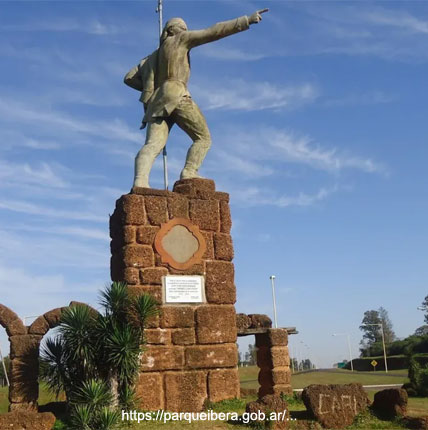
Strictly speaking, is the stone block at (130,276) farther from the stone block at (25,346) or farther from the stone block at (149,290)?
the stone block at (25,346)

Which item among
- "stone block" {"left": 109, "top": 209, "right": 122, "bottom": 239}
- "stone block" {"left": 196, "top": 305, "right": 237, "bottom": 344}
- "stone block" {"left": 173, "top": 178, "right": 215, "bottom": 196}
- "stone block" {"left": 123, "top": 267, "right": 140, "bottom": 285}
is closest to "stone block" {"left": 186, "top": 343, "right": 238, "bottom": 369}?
"stone block" {"left": 196, "top": 305, "right": 237, "bottom": 344}

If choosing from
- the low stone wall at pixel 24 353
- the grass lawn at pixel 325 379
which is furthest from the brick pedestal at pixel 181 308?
the grass lawn at pixel 325 379

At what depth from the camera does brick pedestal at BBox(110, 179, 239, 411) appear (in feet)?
29.6

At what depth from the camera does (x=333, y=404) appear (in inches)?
327

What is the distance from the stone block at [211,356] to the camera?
30.4ft

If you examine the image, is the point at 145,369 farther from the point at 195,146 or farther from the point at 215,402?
the point at 195,146

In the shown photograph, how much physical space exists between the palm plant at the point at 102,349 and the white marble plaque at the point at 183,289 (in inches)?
27.0

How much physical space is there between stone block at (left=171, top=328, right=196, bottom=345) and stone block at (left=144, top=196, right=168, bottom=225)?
1734mm

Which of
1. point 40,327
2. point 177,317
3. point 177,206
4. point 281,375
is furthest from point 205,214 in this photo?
point 281,375

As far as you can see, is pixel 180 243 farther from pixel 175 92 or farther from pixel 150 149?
pixel 175 92

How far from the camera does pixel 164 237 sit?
966 centimetres

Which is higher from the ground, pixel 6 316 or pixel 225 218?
pixel 225 218

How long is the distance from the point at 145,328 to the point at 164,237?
1494mm

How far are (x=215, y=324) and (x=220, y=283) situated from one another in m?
0.69
